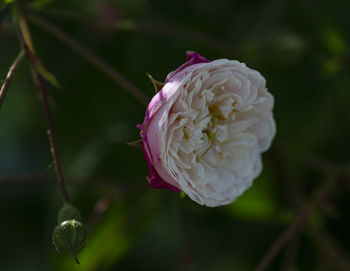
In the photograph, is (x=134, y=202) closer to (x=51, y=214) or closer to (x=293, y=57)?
(x=51, y=214)

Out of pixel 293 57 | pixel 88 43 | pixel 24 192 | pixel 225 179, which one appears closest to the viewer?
pixel 225 179

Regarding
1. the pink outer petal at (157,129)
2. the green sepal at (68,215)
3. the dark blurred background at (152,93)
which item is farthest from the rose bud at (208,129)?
the dark blurred background at (152,93)

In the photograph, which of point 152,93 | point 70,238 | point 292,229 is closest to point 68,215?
point 70,238

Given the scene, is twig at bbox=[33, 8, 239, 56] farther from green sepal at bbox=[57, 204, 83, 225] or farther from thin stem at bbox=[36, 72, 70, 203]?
green sepal at bbox=[57, 204, 83, 225]

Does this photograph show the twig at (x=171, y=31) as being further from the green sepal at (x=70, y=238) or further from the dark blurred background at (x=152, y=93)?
the green sepal at (x=70, y=238)

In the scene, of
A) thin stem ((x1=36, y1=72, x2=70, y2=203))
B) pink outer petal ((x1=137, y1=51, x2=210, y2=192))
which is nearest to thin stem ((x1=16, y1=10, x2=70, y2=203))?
thin stem ((x1=36, y1=72, x2=70, y2=203))

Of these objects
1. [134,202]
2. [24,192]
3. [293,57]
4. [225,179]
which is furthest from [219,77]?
[24,192]

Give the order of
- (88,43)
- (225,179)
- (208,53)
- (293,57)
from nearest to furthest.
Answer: (225,179)
(293,57)
(208,53)
(88,43)
